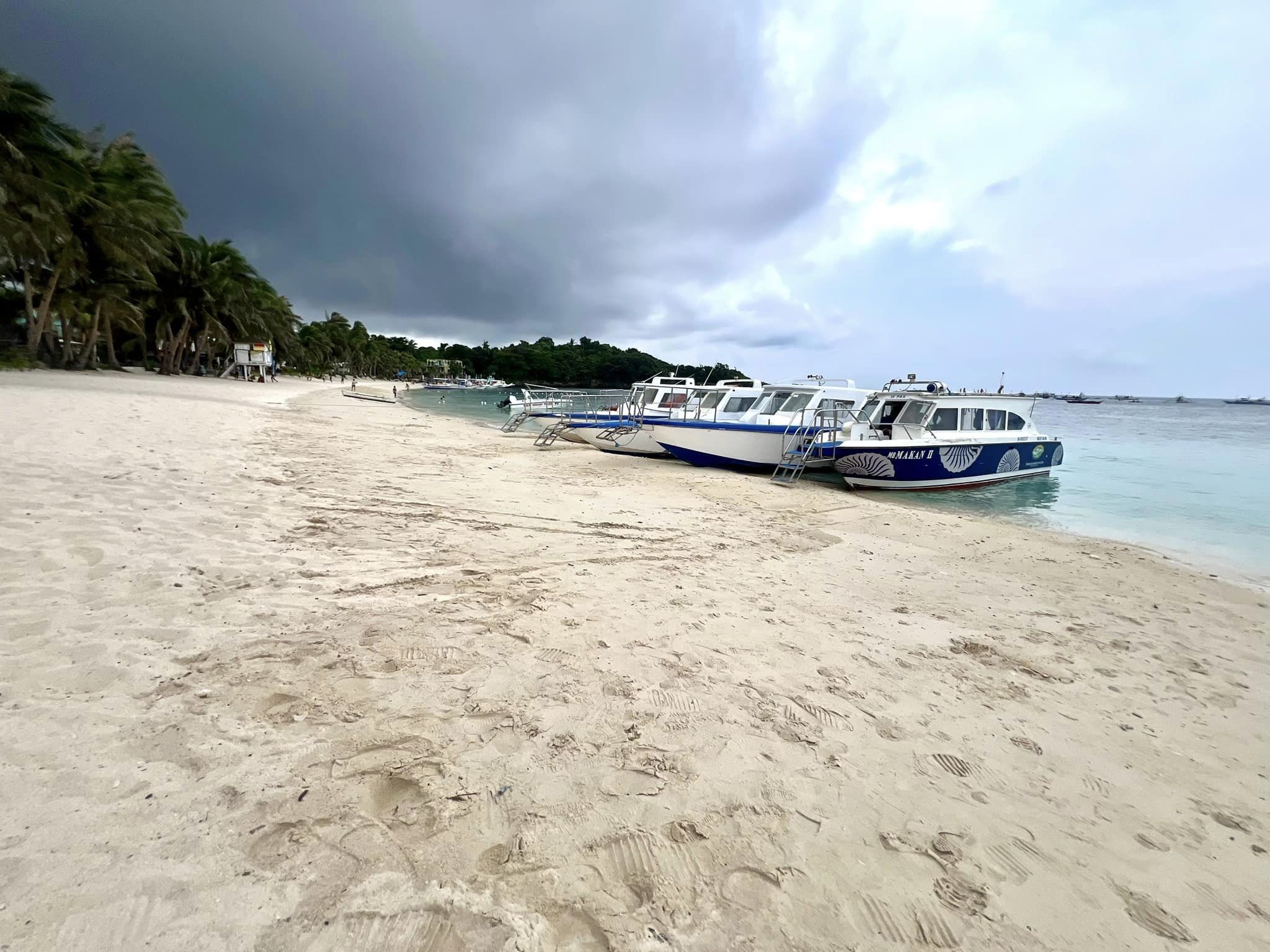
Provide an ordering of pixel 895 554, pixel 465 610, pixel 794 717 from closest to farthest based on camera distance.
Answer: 1. pixel 794 717
2. pixel 465 610
3. pixel 895 554

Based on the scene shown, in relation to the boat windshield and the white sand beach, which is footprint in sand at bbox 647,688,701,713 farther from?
the boat windshield

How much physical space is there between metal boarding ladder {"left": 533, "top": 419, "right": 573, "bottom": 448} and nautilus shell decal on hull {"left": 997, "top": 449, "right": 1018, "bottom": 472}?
13.5m

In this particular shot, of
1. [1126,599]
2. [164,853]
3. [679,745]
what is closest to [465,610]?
[679,745]

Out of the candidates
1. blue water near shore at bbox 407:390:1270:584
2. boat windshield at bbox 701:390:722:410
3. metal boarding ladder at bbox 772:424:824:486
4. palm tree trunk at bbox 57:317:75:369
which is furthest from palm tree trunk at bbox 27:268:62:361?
blue water near shore at bbox 407:390:1270:584

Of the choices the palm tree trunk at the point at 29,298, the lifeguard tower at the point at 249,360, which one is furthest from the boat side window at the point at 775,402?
the lifeguard tower at the point at 249,360

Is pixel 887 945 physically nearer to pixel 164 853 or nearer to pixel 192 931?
pixel 192 931

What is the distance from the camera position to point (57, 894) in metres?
1.60

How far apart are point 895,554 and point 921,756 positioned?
16.2 ft

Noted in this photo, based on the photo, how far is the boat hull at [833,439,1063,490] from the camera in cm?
1358

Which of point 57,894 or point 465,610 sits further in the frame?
point 465,610

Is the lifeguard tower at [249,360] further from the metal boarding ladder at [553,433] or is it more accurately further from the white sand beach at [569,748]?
the white sand beach at [569,748]

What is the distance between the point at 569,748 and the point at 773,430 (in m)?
13.5

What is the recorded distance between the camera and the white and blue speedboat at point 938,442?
1372 centimetres

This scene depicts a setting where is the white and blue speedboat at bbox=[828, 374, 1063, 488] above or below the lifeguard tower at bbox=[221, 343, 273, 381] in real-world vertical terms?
below
